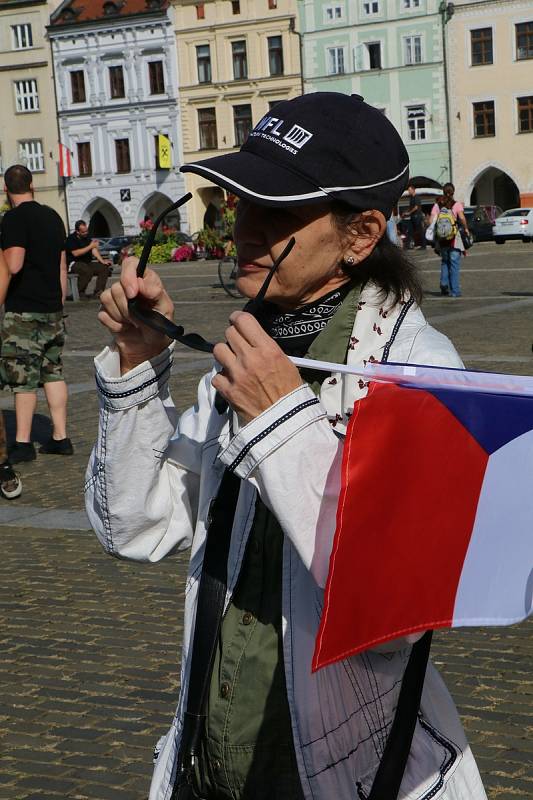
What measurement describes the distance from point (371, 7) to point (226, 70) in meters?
8.19

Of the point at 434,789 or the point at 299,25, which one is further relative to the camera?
the point at 299,25

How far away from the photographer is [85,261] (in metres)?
27.1

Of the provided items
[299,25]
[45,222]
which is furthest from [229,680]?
[299,25]

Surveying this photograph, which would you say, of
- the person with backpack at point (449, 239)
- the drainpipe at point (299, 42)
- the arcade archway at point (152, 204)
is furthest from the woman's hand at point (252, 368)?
the arcade archway at point (152, 204)

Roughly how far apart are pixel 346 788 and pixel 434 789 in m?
0.14

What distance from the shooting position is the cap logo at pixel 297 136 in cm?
193

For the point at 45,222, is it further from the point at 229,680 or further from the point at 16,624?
the point at 229,680

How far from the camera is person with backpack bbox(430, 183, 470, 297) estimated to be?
20.5 meters

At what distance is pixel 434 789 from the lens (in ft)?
6.28

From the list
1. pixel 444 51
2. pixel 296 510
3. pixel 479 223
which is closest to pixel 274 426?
pixel 296 510

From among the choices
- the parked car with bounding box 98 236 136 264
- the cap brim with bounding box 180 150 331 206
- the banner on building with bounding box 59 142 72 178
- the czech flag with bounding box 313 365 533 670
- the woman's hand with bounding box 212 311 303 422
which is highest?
the banner on building with bounding box 59 142 72 178

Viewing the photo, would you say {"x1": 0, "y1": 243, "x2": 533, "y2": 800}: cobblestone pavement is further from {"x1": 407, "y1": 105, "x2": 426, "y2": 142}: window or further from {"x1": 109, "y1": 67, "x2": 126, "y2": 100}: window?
{"x1": 109, "y1": 67, "x2": 126, "y2": 100}: window

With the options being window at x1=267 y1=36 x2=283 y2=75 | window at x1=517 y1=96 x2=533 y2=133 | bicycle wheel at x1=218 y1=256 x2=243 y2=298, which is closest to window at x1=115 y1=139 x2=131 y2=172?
window at x1=267 y1=36 x2=283 y2=75

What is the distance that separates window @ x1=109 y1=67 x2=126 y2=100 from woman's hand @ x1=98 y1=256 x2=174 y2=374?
67.0 meters
